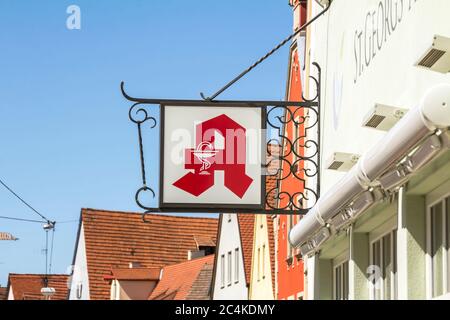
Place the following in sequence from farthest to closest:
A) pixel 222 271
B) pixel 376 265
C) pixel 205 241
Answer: pixel 205 241 < pixel 222 271 < pixel 376 265

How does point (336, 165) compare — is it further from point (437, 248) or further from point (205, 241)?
point (205, 241)

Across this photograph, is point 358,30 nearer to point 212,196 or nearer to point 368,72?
point 368,72

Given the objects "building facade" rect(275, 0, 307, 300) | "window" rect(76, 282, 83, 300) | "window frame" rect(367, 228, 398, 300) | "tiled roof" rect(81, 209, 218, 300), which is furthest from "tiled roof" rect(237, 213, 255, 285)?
"window frame" rect(367, 228, 398, 300)

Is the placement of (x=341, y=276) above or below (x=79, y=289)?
below

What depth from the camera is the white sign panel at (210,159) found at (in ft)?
37.0

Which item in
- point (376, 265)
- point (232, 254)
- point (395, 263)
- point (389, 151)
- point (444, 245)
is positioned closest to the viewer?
point (389, 151)

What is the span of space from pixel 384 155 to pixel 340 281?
483 cm

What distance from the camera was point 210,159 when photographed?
11.3m

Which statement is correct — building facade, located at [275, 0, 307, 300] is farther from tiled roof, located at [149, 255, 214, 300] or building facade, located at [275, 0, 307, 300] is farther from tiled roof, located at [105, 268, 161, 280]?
tiled roof, located at [105, 268, 161, 280]

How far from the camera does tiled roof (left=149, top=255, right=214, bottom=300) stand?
56219 millimetres

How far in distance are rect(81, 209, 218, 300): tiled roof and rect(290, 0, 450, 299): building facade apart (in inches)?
2198

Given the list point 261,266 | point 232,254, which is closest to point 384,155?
point 261,266

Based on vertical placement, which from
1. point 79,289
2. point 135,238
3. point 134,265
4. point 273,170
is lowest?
point 273,170

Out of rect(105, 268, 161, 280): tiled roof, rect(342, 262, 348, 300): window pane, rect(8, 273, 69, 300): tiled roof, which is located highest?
rect(8, 273, 69, 300): tiled roof
